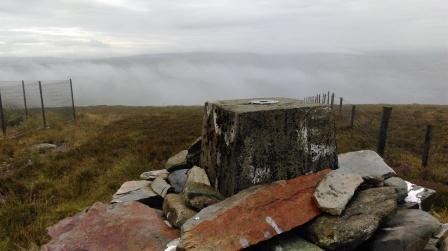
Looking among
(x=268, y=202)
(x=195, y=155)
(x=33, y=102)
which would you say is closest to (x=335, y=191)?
(x=268, y=202)

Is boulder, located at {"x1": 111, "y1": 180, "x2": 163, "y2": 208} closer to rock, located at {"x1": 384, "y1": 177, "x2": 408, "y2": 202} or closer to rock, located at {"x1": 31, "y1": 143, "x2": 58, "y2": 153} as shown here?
rock, located at {"x1": 384, "y1": 177, "x2": 408, "y2": 202}

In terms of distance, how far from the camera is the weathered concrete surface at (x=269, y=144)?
466cm

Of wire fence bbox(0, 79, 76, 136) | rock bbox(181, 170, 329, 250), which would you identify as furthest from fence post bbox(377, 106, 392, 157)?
wire fence bbox(0, 79, 76, 136)

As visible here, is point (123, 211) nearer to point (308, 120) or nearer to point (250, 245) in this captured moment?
point (250, 245)

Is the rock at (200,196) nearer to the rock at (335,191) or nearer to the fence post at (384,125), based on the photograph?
the rock at (335,191)

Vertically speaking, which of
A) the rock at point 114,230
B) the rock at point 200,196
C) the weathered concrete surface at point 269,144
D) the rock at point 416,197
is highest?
the weathered concrete surface at point 269,144

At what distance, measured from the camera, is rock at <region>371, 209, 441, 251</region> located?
3830 millimetres

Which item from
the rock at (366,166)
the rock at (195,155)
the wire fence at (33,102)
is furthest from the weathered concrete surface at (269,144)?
the wire fence at (33,102)

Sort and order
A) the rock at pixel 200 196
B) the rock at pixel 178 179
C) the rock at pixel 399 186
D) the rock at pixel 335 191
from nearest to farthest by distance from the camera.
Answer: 1. the rock at pixel 335 191
2. the rock at pixel 200 196
3. the rock at pixel 399 186
4. the rock at pixel 178 179

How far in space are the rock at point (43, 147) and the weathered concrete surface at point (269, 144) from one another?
10349 millimetres

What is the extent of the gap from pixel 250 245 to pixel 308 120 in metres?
1.86

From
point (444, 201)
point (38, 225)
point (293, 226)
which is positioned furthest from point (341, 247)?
point (38, 225)

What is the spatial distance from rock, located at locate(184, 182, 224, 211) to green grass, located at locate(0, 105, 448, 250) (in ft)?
7.95

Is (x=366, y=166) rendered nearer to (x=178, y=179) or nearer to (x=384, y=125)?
(x=178, y=179)
